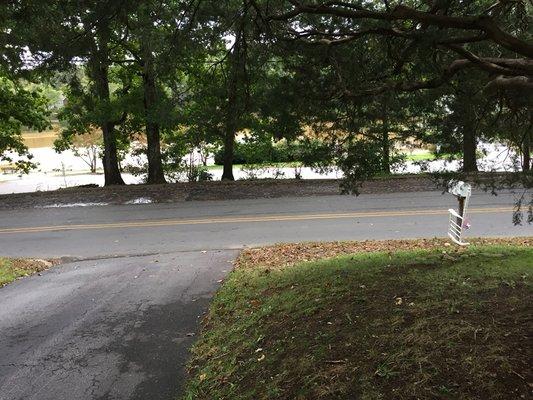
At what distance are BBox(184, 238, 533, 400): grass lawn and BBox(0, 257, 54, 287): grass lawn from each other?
4847 millimetres

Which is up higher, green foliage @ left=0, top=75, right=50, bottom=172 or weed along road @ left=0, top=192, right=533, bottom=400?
green foliage @ left=0, top=75, right=50, bottom=172

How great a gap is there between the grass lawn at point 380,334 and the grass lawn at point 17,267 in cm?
485

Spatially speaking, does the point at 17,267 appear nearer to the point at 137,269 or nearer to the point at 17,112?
the point at 137,269

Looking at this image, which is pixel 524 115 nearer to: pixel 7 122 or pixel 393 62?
pixel 393 62

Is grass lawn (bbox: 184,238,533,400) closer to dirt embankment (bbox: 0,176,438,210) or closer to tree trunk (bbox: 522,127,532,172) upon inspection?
tree trunk (bbox: 522,127,532,172)

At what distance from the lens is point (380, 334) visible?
14.0 ft

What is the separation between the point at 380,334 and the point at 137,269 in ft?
20.6

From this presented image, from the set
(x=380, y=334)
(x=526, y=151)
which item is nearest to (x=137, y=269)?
(x=380, y=334)

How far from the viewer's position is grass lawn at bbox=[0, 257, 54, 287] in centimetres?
936

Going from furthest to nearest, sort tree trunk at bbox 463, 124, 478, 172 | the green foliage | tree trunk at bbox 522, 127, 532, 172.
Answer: the green foliage → tree trunk at bbox 463, 124, 478, 172 → tree trunk at bbox 522, 127, 532, 172

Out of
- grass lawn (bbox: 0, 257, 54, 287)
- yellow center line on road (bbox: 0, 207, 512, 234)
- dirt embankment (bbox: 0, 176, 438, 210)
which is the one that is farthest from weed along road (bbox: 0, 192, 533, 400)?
dirt embankment (bbox: 0, 176, 438, 210)

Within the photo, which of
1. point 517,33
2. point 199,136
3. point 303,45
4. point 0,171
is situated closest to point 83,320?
point 303,45

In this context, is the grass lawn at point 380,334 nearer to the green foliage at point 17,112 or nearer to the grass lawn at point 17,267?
the grass lawn at point 17,267

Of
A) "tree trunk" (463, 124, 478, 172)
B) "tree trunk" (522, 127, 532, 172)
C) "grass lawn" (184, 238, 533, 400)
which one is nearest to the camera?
"grass lawn" (184, 238, 533, 400)
